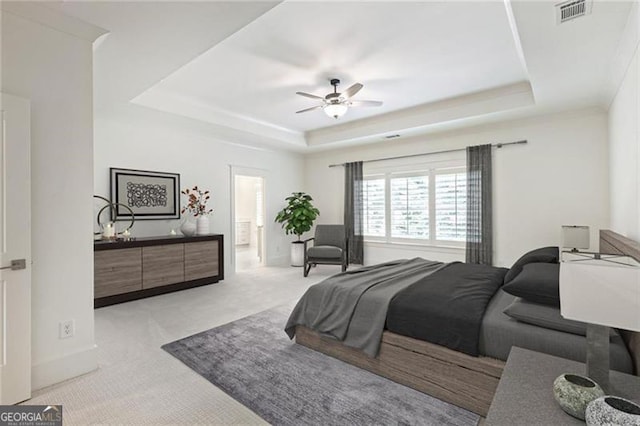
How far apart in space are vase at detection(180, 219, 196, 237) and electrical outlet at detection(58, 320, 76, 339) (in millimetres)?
2659

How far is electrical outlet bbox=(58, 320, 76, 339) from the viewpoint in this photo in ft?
7.13

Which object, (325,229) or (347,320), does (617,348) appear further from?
(325,229)

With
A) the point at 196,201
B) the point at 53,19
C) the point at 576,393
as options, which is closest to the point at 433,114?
the point at 196,201

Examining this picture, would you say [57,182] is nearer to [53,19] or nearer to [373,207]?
[53,19]

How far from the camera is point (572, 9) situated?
6.80 ft

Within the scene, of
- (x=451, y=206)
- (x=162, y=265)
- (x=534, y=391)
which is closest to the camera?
(x=534, y=391)

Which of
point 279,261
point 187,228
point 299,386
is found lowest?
point 299,386

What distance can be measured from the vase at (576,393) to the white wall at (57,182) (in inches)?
114

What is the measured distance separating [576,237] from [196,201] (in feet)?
18.1

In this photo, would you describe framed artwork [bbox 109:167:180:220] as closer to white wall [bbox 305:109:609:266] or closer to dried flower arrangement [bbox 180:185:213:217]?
dried flower arrangement [bbox 180:185:213:217]

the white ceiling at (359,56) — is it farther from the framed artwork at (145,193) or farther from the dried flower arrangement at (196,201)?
the dried flower arrangement at (196,201)

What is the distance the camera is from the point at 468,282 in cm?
256

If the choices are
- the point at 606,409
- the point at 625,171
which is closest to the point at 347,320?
the point at 606,409

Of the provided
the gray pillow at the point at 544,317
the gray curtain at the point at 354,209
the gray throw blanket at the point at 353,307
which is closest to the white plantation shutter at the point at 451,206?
the gray curtain at the point at 354,209
